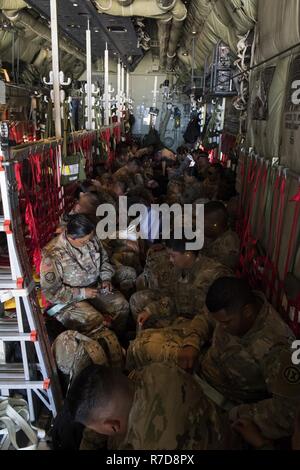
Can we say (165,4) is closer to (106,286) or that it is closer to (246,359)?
(106,286)

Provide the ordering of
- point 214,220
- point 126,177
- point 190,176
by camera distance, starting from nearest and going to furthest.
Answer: point 214,220
point 126,177
point 190,176

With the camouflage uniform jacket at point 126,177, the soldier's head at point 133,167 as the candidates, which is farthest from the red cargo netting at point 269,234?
the soldier's head at point 133,167

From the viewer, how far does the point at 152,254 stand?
420cm

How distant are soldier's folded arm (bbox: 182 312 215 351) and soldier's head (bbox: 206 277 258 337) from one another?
50 centimetres

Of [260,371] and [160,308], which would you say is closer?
[260,371]

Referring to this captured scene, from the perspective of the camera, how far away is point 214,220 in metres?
4.28

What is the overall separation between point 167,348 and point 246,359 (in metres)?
0.70

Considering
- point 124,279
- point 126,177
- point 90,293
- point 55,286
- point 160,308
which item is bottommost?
point 124,279

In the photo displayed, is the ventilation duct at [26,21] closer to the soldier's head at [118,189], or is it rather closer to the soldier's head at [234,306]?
the soldier's head at [118,189]

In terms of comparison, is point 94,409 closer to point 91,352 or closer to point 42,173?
point 91,352

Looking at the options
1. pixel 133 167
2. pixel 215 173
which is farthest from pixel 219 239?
pixel 133 167

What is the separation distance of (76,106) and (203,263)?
7.40 m

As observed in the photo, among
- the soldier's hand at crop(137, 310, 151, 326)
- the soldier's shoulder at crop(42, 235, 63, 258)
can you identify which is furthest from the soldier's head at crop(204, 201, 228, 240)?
the soldier's shoulder at crop(42, 235, 63, 258)

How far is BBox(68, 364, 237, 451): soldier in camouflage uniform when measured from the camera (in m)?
1.65
